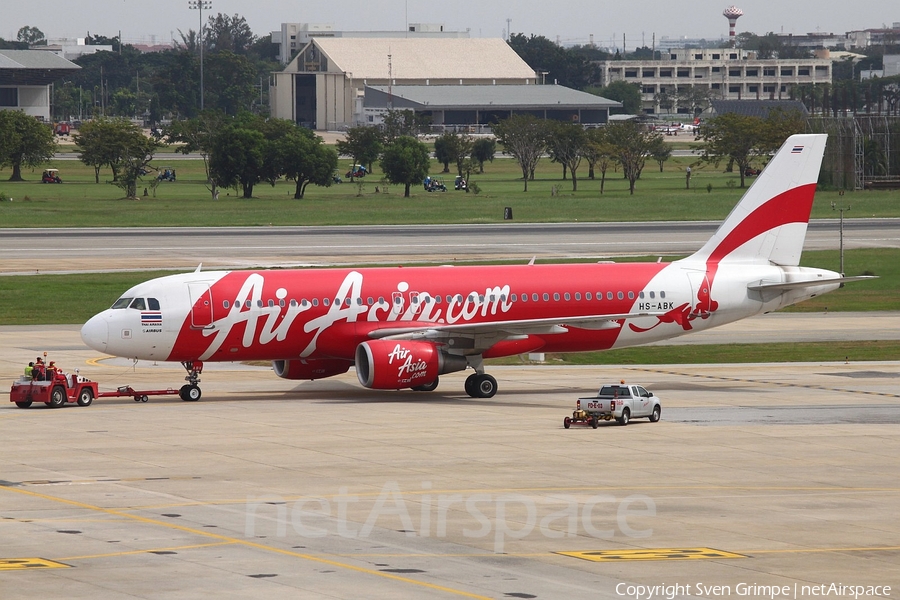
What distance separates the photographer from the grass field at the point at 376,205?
124 meters

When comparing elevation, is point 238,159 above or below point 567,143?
below

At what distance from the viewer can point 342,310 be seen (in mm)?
46969

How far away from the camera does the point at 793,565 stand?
79.4ft

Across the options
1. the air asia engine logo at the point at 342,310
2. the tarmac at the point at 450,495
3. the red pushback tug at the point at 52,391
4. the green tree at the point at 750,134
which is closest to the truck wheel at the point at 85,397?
the red pushback tug at the point at 52,391

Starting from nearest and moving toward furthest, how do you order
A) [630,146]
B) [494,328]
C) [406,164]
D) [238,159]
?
1. [494,328]
2. [238,159]
3. [406,164]
4. [630,146]

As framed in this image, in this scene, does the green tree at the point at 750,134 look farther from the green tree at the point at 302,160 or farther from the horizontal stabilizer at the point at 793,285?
the horizontal stabilizer at the point at 793,285

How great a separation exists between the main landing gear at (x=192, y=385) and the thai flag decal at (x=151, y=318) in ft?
6.65

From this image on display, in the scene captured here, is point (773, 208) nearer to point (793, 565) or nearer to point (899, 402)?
→ point (899, 402)

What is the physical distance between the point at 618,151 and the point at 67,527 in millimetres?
147661

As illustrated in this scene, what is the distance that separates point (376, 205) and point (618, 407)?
10048 centimetres

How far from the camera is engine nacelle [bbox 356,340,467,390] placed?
4522 centimetres

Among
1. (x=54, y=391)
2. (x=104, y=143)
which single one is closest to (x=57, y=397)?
(x=54, y=391)
